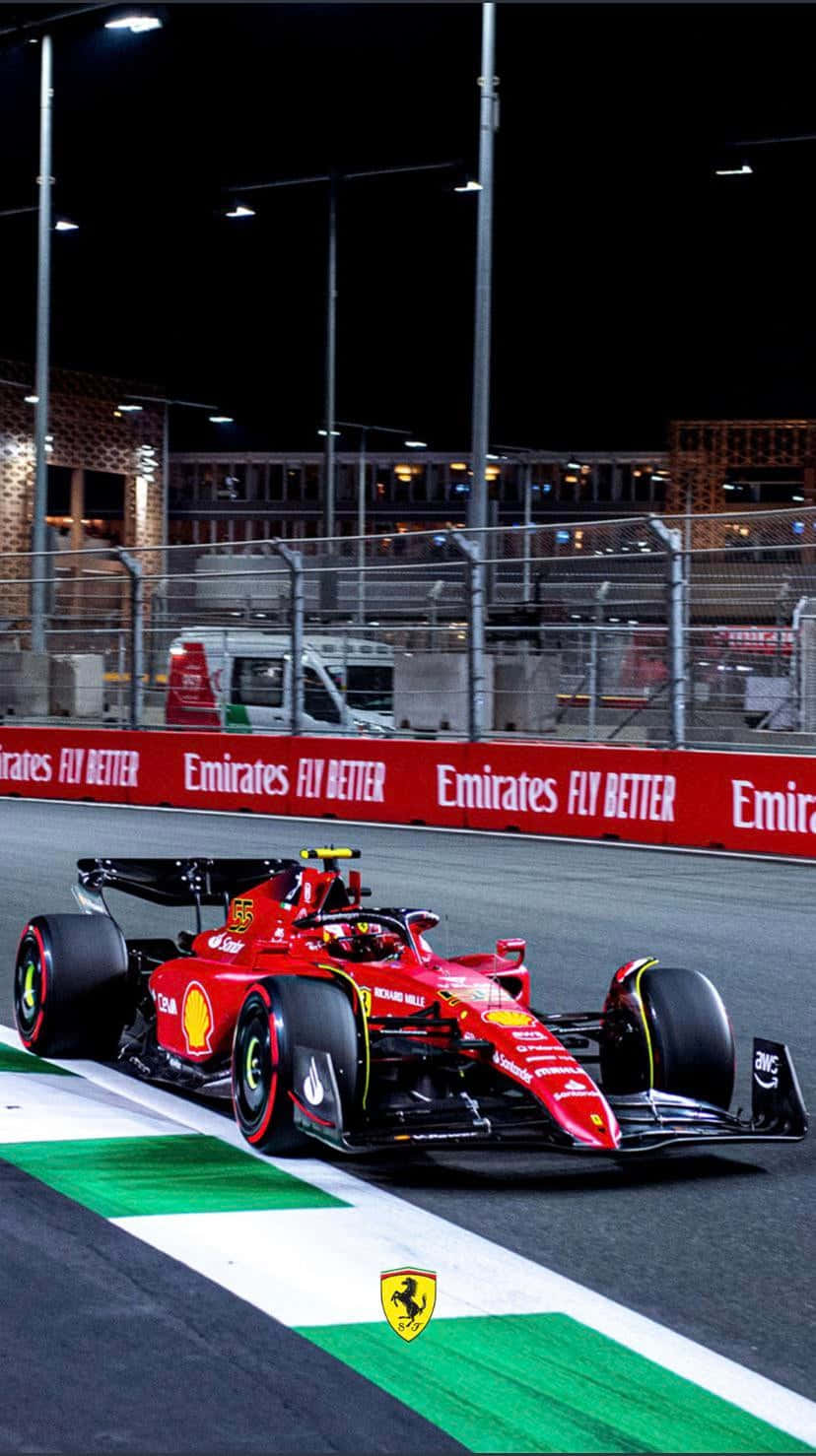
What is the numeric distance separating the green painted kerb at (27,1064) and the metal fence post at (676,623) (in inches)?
333

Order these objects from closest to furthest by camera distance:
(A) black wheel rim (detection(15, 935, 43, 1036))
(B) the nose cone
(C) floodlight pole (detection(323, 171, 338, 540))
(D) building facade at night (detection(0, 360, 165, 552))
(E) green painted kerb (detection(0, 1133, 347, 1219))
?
(E) green painted kerb (detection(0, 1133, 347, 1219))
(B) the nose cone
(A) black wheel rim (detection(15, 935, 43, 1036))
(C) floodlight pole (detection(323, 171, 338, 540))
(D) building facade at night (detection(0, 360, 165, 552))

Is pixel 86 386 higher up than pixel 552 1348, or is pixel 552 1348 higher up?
pixel 86 386

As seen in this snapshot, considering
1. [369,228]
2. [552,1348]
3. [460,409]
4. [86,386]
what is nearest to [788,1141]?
[552,1348]

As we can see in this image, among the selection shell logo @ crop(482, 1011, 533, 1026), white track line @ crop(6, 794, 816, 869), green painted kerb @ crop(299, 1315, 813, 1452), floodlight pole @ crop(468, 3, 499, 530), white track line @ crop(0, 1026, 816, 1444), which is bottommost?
white track line @ crop(6, 794, 816, 869)

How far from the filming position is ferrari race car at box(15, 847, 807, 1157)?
5.23 m

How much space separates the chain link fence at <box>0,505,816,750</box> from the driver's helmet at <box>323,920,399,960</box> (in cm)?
788

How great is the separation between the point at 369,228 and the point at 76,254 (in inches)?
207

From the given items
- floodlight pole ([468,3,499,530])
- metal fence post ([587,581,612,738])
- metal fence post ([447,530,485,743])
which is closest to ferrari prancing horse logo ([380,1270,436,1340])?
metal fence post ([587,581,612,738])

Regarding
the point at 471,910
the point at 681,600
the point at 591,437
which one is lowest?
the point at 471,910

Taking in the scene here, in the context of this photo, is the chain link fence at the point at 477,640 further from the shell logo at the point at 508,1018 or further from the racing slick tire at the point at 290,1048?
the racing slick tire at the point at 290,1048

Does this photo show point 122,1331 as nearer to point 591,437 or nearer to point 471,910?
point 471,910

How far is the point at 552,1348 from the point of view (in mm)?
3877

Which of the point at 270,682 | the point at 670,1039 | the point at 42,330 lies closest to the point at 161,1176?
the point at 670,1039

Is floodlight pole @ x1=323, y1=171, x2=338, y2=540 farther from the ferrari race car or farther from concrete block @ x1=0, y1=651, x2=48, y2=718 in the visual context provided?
the ferrari race car
